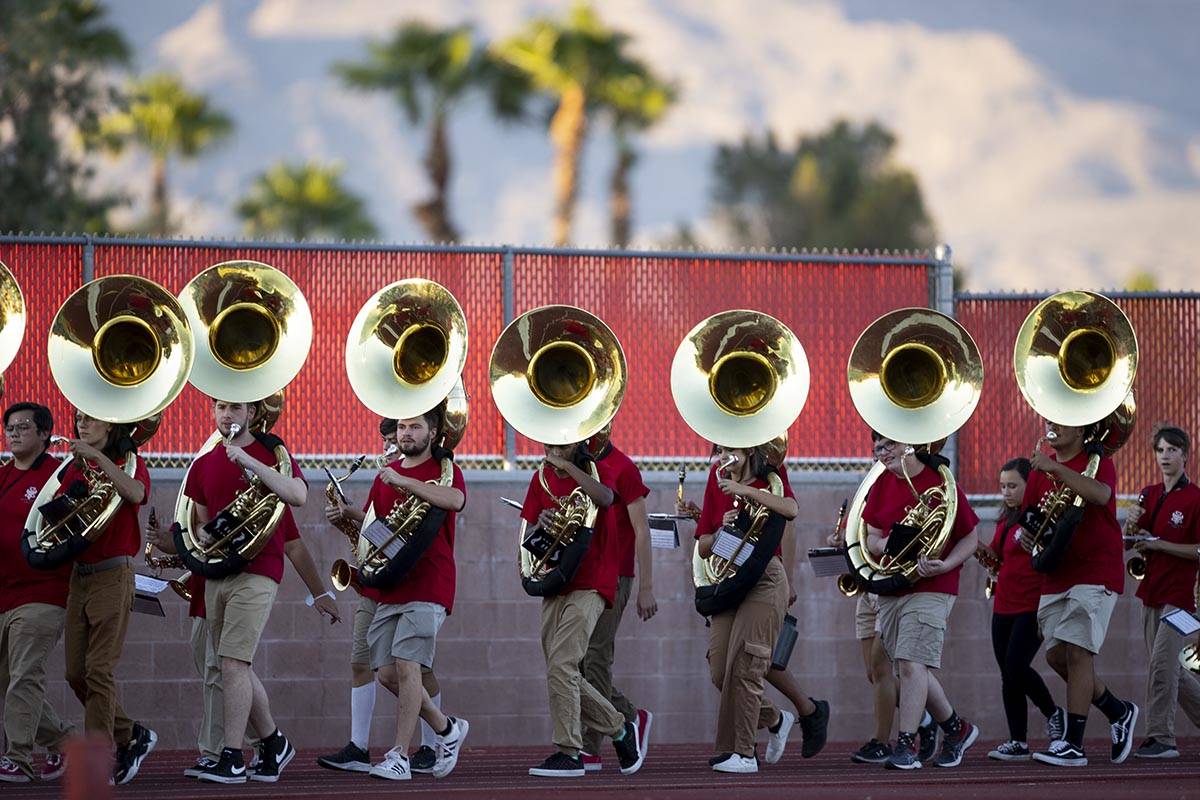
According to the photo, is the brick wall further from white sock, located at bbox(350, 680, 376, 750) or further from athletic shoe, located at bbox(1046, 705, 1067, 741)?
athletic shoe, located at bbox(1046, 705, 1067, 741)

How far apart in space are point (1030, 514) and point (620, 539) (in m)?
2.33

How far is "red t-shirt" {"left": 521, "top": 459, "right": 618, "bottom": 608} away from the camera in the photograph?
10.9 meters

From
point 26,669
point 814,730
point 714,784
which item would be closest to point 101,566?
point 26,669

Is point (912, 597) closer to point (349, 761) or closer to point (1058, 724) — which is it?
point (1058, 724)

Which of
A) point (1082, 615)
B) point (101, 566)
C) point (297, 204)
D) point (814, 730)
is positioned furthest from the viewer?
point (297, 204)

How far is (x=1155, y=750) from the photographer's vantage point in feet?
38.9

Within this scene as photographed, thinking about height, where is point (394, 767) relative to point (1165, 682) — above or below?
below

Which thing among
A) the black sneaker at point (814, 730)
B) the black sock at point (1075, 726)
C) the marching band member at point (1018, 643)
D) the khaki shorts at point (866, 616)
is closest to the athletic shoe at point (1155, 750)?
the marching band member at point (1018, 643)

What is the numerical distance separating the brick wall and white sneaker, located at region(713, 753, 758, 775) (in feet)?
7.50

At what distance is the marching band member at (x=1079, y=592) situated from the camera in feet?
36.2

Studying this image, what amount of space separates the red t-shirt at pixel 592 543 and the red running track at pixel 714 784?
3.41ft

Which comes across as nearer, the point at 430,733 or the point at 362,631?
the point at 362,631

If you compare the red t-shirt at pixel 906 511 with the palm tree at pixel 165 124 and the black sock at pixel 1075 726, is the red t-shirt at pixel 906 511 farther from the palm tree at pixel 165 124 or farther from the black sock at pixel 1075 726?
the palm tree at pixel 165 124

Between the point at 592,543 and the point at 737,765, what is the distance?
1453mm
